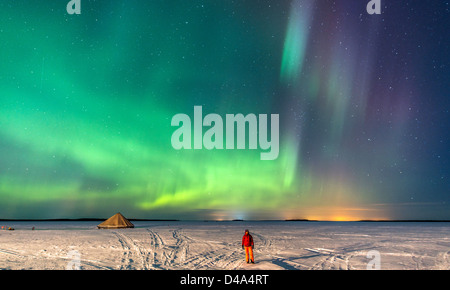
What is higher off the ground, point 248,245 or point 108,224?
point 248,245

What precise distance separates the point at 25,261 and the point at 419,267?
1845 centimetres

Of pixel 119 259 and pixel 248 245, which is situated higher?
pixel 248 245
